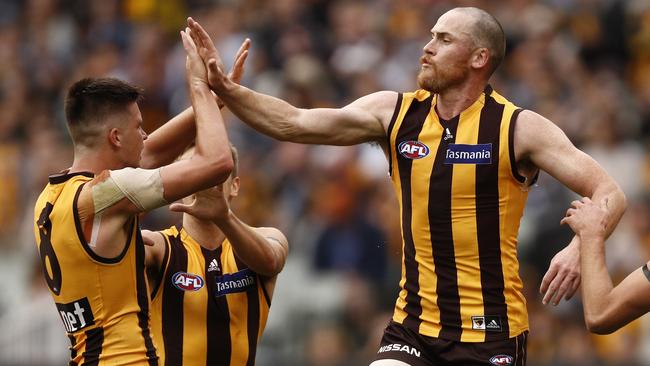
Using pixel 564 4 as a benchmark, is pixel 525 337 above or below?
below

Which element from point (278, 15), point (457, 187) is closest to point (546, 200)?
point (278, 15)

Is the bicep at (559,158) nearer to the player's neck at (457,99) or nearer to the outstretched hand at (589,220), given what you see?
the outstretched hand at (589,220)

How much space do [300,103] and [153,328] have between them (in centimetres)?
771

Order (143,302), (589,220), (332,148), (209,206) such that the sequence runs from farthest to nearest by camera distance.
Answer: (332,148)
(209,206)
(589,220)
(143,302)

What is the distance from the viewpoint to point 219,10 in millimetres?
16750

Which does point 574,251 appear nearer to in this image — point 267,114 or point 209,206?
point 267,114

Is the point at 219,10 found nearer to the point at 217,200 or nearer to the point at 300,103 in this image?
the point at 300,103

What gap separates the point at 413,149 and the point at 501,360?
1.24 m

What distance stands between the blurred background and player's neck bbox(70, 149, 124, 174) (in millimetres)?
5991

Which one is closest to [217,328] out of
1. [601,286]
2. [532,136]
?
[532,136]

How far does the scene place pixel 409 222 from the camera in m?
7.36

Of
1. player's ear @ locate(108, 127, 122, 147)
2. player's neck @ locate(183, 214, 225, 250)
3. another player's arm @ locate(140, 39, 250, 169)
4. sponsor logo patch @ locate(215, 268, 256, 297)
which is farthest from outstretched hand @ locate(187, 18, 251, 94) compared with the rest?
sponsor logo patch @ locate(215, 268, 256, 297)

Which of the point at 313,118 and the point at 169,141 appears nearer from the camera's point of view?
the point at 313,118

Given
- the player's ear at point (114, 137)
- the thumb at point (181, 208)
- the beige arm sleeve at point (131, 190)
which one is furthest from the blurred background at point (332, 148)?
the beige arm sleeve at point (131, 190)
